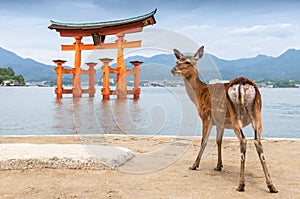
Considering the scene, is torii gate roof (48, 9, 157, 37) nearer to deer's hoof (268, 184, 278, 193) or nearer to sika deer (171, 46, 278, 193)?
sika deer (171, 46, 278, 193)

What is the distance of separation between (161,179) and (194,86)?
118 centimetres

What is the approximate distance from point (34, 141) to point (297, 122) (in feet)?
31.7

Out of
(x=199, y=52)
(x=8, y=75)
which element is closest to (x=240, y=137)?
(x=199, y=52)

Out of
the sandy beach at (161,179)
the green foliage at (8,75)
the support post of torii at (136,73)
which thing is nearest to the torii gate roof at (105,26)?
the support post of torii at (136,73)

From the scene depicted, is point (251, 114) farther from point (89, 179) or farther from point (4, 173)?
point (4, 173)

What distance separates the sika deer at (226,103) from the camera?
346 cm

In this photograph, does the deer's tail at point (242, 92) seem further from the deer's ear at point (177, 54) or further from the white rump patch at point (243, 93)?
the deer's ear at point (177, 54)

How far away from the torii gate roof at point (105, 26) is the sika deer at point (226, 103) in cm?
1499

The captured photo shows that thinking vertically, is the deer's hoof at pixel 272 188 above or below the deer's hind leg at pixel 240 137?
below

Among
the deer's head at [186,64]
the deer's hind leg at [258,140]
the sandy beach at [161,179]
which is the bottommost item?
the sandy beach at [161,179]

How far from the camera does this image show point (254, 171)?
4277mm

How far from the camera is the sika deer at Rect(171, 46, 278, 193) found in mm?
3455

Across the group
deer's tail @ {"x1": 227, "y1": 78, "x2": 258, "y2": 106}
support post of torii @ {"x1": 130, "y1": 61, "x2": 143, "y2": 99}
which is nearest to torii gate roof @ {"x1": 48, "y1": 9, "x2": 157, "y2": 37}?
support post of torii @ {"x1": 130, "y1": 61, "x2": 143, "y2": 99}

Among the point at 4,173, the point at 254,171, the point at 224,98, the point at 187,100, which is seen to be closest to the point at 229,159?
the point at 254,171
